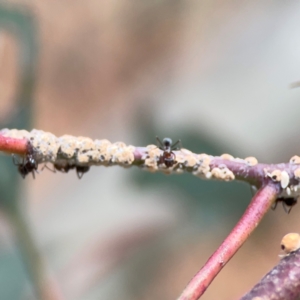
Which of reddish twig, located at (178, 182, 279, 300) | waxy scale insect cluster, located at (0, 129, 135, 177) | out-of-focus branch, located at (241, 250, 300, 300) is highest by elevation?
waxy scale insect cluster, located at (0, 129, 135, 177)

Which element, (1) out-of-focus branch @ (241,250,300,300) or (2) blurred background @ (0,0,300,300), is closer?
(1) out-of-focus branch @ (241,250,300,300)

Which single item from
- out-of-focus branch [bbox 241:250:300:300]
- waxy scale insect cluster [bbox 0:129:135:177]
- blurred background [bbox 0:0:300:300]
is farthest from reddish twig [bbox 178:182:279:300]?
blurred background [bbox 0:0:300:300]

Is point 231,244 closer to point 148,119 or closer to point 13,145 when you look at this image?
point 13,145

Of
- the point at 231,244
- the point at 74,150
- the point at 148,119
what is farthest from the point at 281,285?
the point at 148,119

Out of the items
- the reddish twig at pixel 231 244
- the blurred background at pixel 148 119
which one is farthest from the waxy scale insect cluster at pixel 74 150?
the blurred background at pixel 148 119

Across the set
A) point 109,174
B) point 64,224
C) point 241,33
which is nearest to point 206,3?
point 241,33

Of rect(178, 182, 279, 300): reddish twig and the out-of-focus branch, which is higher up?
rect(178, 182, 279, 300): reddish twig

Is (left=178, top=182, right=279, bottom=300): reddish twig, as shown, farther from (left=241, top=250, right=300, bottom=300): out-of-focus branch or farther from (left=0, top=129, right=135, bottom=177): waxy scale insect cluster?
(left=0, top=129, right=135, bottom=177): waxy scale insect cluster
